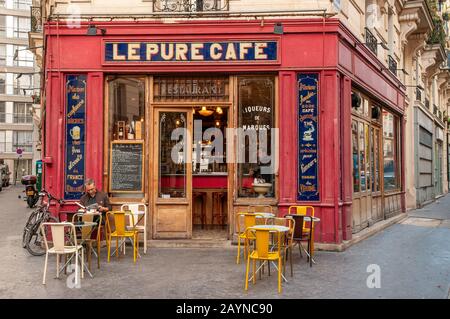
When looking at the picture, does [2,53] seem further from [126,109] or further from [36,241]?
[36,241]

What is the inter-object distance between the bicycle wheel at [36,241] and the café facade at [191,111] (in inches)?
19.8

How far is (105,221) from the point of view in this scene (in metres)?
9.10

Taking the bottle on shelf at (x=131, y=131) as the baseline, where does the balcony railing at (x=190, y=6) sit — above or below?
above

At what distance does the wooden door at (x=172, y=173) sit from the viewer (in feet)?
33.4

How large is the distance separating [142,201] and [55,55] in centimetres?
333

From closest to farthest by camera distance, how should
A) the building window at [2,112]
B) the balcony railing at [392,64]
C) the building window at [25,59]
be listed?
the balcony railing at [392,64], the building window at [25,59], the building window at [2,112]

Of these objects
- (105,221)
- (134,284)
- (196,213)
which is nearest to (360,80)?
(196,213)

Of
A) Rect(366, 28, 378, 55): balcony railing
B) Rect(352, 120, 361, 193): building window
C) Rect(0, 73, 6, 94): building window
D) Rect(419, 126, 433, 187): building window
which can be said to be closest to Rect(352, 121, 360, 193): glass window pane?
Rect(352, 120, 361, 193): building window

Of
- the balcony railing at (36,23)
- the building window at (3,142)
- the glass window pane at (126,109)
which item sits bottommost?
the glass window pane at (126,109)

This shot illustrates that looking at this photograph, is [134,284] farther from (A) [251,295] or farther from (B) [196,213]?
(B) [196,213]

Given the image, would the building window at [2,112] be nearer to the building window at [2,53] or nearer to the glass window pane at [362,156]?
the building window at [2,53]

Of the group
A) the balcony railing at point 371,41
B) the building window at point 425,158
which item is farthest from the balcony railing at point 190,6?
the building window at point 425,158

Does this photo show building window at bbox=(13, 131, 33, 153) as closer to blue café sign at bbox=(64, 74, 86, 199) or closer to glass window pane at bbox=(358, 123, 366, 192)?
blue café sign at bbox=(64, 74, 86, 199)

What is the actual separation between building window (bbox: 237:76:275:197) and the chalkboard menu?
79.5 inches
